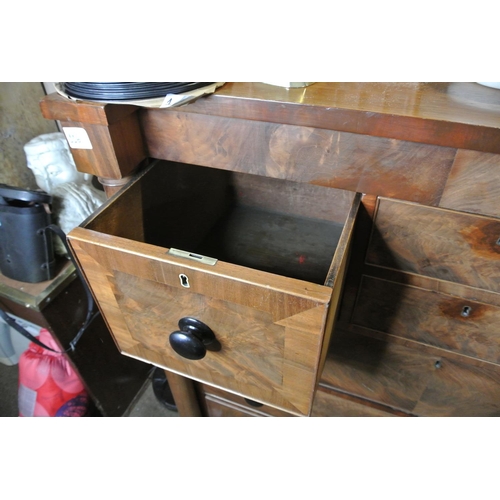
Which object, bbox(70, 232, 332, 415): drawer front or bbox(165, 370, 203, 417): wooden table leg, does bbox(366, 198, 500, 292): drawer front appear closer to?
bbox(70, 232, 332, 415): drawer front

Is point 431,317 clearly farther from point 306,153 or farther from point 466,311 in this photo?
point 306,153

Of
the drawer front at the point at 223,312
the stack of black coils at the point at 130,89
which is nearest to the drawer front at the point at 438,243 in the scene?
the drawer front at the point at 223,312

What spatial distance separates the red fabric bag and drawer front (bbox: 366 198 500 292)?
84 cm

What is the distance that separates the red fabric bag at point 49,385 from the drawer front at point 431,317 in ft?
2.51

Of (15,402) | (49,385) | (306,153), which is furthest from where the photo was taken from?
(15,402)

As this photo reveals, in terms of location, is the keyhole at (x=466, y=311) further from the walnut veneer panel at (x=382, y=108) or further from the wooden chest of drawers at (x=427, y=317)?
the walnut veneer panel at (x=382, y=108)

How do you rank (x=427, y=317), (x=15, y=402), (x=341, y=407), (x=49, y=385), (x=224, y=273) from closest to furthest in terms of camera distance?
(x=224, y=273) → (x=427, y=317) → (x=341, y=407) → (x=49, y=385) → (x=15, y=402)

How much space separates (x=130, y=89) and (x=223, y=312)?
0.32 metres

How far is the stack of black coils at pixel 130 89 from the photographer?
0.51 m

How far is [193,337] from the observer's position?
52cm

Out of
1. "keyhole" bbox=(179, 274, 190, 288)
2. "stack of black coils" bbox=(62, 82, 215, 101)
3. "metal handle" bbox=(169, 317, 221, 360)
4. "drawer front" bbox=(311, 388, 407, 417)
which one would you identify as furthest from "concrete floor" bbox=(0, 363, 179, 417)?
"stack of black coils" bbox=(62, 82, 215, 101)

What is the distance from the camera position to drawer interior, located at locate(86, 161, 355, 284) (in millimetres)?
689

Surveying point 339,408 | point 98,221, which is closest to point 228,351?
point 98,221

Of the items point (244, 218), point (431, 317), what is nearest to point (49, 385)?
point (244, 218)
